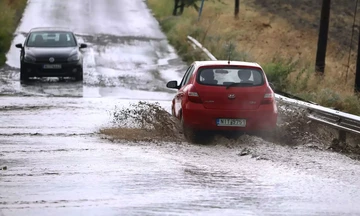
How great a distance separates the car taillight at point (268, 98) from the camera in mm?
13670

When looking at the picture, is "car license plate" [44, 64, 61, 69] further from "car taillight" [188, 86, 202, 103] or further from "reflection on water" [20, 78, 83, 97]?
"car taillight" [188, 86, 202, 103]

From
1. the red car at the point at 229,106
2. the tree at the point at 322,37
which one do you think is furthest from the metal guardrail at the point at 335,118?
the tree at the point at 322,37

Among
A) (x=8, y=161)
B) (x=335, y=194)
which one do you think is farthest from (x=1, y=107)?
(x=335, y=194)

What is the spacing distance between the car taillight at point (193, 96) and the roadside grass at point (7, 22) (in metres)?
17.9

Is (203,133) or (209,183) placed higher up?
(209,183)

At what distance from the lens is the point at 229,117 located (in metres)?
13.5

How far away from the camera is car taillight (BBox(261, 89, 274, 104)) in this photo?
13.7 metres

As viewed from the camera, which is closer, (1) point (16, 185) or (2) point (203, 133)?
(1) point (16, 185)

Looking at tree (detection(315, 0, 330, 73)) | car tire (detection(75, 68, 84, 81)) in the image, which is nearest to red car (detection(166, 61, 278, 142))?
car tire (detection(75, 68, 84, 81))

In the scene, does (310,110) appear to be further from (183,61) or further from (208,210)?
(183,61)

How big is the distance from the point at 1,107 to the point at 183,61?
15.1 m

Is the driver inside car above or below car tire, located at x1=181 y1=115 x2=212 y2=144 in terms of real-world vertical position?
above

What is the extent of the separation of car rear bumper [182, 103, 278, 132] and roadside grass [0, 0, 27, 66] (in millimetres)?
18101

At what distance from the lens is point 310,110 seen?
15406 mm
